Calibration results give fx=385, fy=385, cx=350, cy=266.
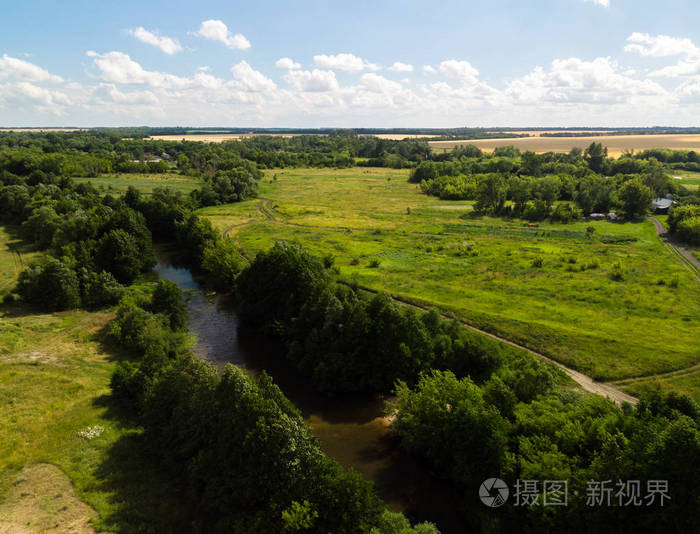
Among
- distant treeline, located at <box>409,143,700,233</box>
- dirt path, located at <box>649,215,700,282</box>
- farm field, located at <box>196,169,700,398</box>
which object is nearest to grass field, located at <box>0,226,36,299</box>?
farm field, located at <box>196,169,700,398</box>

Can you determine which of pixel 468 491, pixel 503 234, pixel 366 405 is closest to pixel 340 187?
pixel 503 234

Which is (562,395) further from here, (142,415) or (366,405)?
(142,415)

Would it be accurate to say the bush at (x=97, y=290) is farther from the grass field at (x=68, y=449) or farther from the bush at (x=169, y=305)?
the bush at (x=169, y=305)

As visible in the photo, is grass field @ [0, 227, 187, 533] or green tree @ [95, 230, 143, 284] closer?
grass field @ [0, 227, 187, 533]

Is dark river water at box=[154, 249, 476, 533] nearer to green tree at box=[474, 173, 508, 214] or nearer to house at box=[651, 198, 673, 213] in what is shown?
green tree at box=[474, 173, 508, 214]

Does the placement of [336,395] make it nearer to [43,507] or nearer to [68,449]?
[68,449]
